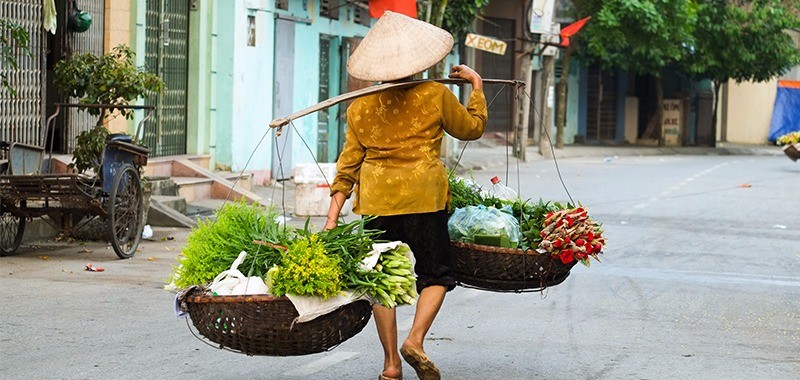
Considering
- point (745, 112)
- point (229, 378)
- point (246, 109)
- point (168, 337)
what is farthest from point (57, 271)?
point (745, 112)

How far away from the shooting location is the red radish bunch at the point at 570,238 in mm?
6762

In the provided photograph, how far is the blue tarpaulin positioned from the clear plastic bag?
43.5m

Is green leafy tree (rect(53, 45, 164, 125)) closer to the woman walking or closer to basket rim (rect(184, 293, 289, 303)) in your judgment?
the woman walking

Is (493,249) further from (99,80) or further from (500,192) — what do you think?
(99,80)

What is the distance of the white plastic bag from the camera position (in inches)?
235

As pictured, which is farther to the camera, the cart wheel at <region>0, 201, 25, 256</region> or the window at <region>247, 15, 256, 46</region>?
the window at <region>247, 15, 256, 46</region>

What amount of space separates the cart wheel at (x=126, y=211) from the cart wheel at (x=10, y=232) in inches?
31.4

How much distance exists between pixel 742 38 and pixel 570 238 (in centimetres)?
3658

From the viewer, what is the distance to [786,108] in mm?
49000

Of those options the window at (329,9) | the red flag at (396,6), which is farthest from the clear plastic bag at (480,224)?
the window at (329,9)

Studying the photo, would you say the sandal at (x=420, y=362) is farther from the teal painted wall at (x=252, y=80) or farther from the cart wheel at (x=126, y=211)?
the teal painted wall at (x=252, y=80)

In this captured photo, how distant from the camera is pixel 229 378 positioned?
6848 mm

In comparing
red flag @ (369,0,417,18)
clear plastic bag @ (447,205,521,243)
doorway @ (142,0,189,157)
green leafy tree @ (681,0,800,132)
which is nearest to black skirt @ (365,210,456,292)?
clear plastic bag @ (447,205,521,243)

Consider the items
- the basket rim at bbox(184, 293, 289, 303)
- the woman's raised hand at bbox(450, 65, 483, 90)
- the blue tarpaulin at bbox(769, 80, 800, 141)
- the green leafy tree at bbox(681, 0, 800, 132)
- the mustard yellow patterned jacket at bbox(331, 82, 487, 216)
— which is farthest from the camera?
the blue tarpaulin at bbox(769, 80, 800, 141)
